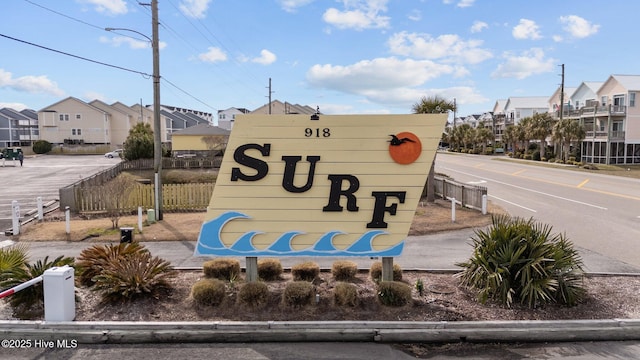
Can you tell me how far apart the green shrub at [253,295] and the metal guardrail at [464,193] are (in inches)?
512

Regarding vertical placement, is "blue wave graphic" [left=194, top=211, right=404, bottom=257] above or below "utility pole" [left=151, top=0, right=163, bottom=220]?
below

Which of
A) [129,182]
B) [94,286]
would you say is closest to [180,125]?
[129,182]

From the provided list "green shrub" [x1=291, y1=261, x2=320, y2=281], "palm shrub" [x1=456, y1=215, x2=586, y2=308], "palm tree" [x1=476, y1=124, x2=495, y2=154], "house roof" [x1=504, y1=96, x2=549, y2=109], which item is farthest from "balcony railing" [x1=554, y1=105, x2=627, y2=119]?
"green shrub" [x1=291, y1=261, x2=320, y2=281]

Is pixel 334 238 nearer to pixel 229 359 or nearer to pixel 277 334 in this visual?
pixel 277 334

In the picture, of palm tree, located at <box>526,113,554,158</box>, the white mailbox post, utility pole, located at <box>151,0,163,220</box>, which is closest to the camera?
the white mailbox post

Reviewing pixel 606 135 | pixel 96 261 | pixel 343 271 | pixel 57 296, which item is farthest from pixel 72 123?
pixel 343 271

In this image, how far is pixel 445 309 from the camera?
7.26 meters

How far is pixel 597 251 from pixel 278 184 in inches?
363

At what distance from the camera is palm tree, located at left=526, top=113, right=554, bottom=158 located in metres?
57.3

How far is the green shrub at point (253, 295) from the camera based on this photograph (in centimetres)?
730

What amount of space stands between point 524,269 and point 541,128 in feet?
186

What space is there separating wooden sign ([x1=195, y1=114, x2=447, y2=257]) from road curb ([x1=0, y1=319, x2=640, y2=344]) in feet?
5.46

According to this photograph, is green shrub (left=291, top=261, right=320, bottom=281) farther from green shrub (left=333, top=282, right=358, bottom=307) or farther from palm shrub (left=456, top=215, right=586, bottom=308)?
palm shrub (left=456, top=215, right=586, bottom=308)

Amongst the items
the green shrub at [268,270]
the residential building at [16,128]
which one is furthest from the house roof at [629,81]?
the residential building at [16,128]
